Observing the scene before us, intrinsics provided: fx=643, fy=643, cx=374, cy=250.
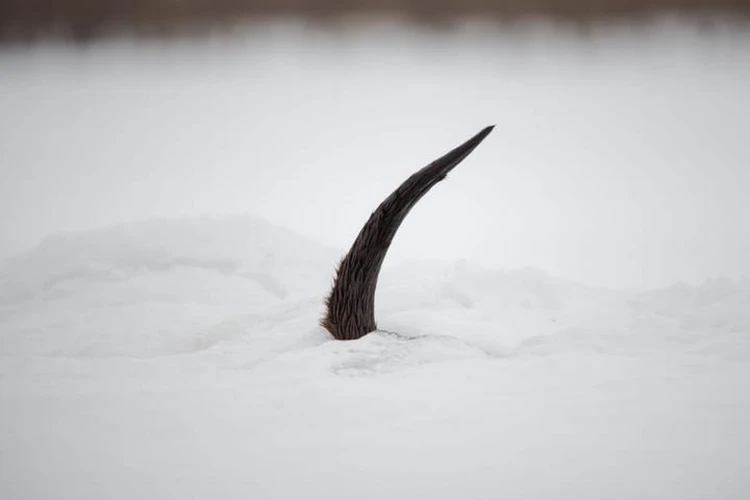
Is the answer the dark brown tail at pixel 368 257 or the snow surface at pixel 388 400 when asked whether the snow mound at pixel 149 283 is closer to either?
the snow surface at pixel 388 400

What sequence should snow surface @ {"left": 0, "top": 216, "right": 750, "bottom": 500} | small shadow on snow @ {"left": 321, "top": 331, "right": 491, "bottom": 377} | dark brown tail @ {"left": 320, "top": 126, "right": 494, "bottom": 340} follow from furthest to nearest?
dark brown tail @ {"left": 320, "top": 126, "right": 494, "bottom": 340} < small shadow on snow @ {"left": 321, "top": 331, "right": 491, "bottom": 377} < snow surface @ {"left": 0, "top": 216, "right": 750, "bottom": 500}

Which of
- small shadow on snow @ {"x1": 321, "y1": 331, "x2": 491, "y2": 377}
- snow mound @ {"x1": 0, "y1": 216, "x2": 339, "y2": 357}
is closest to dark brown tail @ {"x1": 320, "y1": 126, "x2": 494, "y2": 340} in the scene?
small shadow on snow @ {"x1": 321, "y1": 331, "x2": 491, "y2": 377}

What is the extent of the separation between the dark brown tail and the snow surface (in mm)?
166

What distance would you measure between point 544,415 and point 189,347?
1.57 metres

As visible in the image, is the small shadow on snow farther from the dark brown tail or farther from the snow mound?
the snow mound

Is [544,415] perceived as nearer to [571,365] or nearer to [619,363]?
[571,365]

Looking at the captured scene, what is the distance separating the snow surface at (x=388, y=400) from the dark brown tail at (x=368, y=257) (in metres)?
0.17

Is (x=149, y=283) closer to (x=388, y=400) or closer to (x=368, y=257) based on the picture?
(x=368, y=257)

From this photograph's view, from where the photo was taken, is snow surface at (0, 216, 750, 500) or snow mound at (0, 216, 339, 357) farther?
snow mound at (0, 216, 339, 357)

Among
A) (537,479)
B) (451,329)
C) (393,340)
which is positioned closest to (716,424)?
(537,479)

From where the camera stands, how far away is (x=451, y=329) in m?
2.75

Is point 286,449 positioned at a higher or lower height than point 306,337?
higher

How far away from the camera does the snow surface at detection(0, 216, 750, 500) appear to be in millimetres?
1420

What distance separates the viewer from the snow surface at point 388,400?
55.9 inches
